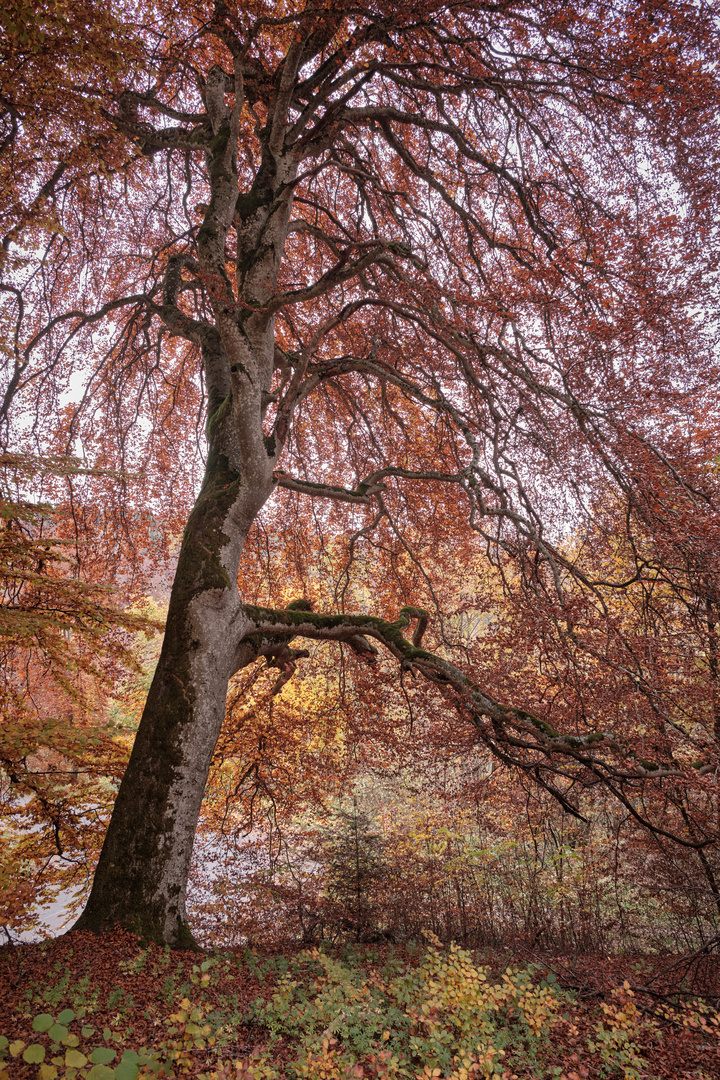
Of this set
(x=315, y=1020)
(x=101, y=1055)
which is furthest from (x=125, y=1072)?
(x=315, y=1020)

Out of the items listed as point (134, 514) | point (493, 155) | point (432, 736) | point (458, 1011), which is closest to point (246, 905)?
point (432, 736)

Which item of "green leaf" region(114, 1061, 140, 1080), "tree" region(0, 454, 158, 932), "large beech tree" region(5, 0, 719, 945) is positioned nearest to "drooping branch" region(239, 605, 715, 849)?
"large beech tree" region(5, 0, 719, 945)

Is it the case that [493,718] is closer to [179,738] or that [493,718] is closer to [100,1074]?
[179,738]

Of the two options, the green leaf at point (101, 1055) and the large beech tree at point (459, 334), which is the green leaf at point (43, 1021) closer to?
the green leaf at point (101, 1055)

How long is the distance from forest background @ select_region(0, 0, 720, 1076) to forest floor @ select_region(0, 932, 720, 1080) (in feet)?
1.66

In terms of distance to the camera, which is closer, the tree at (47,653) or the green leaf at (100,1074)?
the green leaf at (100,1074)

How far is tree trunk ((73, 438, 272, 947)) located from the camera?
331 cm

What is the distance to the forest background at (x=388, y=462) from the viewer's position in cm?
357

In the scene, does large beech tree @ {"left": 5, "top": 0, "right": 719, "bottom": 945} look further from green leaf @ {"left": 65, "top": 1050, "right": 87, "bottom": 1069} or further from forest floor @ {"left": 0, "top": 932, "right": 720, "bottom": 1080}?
green leaf @ {"left": 65, "top": 1050, "right": 87, "bottom": 1069}

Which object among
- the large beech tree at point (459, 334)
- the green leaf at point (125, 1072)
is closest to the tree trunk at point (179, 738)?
the large beech tree at point (459, 334)

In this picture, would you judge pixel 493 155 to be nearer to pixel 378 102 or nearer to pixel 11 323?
pixel 378 102

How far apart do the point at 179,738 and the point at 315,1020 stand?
1826 millimetres

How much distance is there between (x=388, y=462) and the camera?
7738 mm

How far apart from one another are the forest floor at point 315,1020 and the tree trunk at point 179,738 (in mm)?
239
